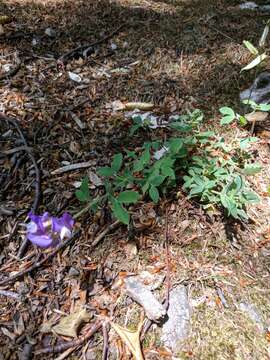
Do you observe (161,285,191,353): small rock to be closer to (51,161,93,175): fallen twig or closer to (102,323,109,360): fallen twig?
(102,323,109,360): fallen twig

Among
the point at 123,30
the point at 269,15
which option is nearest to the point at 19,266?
the point at 123,30

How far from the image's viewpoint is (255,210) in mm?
1924

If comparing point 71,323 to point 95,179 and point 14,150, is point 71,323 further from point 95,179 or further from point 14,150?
point 14,150

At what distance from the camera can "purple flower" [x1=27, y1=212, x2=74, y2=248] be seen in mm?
1456

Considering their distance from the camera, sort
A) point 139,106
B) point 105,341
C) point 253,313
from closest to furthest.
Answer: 1. point 105,341
2. point 253,313
3. point 139,106

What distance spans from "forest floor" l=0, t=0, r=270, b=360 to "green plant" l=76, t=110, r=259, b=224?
3.4 inches

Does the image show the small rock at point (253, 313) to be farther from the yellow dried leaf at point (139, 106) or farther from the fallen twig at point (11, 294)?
the yellow dried leaf at point (139, 106)

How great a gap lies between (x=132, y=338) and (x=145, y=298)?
164 millimetres

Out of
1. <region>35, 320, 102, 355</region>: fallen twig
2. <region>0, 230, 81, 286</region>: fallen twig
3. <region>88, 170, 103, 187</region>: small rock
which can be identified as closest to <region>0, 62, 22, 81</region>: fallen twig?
<region>88, 170, 103, 187</region>: small rock

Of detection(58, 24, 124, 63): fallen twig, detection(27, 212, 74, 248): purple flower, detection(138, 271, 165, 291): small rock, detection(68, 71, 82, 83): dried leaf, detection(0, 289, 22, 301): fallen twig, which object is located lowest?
detection(0, 289, 22, 301): fallen twig

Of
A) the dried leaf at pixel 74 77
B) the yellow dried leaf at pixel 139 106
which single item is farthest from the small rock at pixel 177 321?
the dried leaf at pixel 74 77

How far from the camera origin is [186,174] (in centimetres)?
196

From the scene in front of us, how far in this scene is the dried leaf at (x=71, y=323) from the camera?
57.1 inches

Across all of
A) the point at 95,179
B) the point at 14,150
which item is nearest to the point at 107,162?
the point at 95,179
